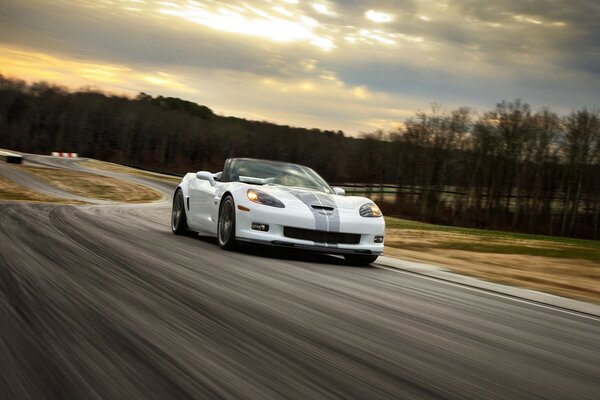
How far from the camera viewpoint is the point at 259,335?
12.0ft

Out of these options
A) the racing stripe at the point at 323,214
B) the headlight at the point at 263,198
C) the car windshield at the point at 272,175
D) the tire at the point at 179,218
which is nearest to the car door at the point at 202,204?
the tire at the point at 179,218

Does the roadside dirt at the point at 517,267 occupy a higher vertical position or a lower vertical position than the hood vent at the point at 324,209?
lower

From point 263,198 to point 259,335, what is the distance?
497cm

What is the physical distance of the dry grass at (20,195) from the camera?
20031 mm

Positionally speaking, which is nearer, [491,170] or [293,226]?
[293,226]

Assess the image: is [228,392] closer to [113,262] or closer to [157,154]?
[113,262]

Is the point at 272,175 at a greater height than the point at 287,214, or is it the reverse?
the point at 272,175

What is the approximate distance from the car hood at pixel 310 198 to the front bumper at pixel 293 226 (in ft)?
0.46

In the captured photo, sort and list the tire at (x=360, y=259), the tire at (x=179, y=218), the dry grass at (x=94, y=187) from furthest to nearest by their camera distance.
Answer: the dry grass at (x=94, y=187) < the tire at (x=179, y=218) < the tire at (x=360, y=259)

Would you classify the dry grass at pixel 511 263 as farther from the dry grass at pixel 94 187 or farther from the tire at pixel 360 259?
the dry grass at pixel 94 187

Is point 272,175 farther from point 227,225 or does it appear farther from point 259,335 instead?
point 259,335

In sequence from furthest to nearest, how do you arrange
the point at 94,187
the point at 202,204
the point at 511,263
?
the point at 94,187
the point at 511,263
the point at 202,204

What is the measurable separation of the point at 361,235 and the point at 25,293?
4909 millimetres

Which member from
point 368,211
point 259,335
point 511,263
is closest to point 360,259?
point 368,211
